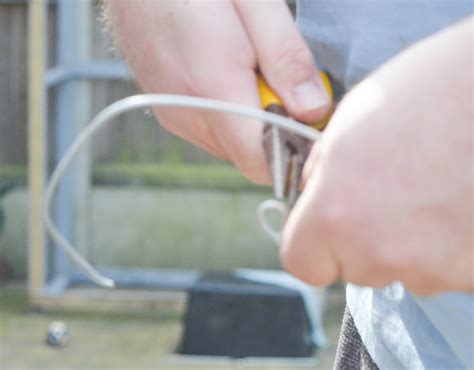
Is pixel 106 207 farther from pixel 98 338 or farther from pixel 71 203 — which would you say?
pixel 98 338

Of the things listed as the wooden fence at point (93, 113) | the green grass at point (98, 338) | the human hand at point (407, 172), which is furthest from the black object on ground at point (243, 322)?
the human hand at point (407, 172)

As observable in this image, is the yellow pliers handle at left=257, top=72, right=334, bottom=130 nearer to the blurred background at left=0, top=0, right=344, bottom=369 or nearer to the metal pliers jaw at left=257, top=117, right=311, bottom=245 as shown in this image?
the metal pliers jaw at left=257, top=117, right=311, bottom=245

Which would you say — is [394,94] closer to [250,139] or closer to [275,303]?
[250,139]

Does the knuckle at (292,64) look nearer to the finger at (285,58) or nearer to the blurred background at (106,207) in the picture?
the finger at (285,58)

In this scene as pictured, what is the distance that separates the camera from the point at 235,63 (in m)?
0.87

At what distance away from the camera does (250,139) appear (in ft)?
2.75

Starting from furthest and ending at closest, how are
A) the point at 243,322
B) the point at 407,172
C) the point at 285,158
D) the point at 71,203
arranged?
the point at 71,203 → the point at 243,322 → the point at 285,158 → the point at 407,172

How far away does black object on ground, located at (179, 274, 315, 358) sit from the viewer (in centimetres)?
402

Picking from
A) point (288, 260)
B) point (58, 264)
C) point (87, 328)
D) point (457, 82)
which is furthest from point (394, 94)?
point (58, 264)

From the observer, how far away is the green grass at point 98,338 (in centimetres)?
Answer: 397

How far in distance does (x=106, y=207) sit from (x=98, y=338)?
2.19 ft

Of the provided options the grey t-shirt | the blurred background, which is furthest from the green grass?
the grey t-shirt

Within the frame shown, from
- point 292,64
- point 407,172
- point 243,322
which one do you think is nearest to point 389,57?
point 292,64

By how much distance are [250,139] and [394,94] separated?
20 cm
